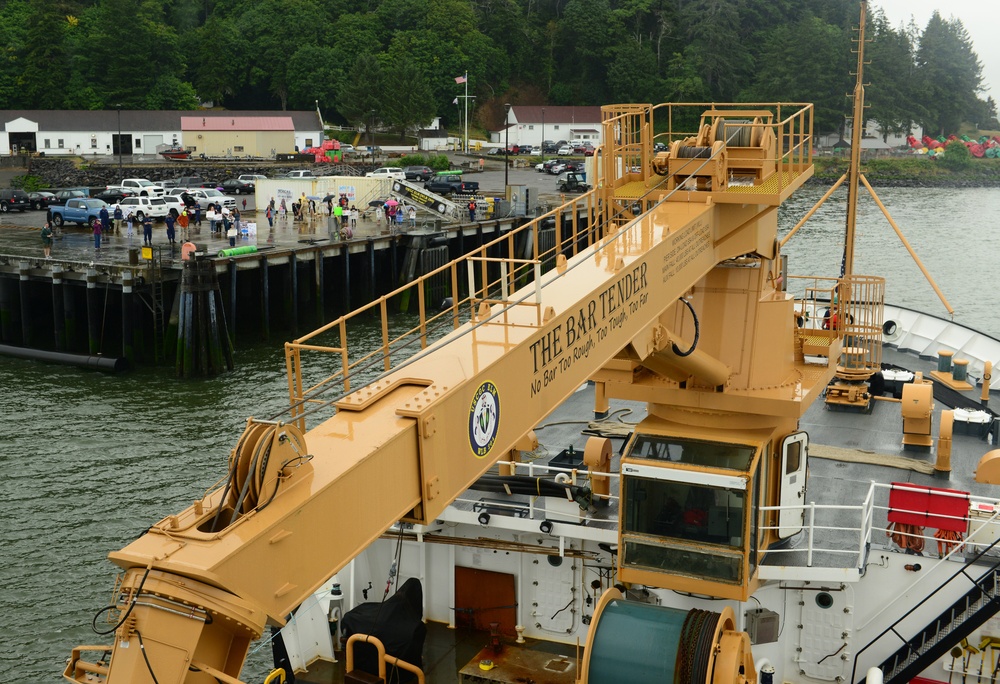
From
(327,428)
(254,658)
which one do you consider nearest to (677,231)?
(327,428)

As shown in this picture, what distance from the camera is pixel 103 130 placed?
10100 cm

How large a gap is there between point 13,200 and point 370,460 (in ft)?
207

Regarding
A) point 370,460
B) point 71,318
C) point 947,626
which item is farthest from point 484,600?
point 71,318

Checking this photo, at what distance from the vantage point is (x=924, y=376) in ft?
80.7

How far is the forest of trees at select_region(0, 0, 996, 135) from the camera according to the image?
362 feet

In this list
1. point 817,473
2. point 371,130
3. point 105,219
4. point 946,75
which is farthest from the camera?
point 946,75

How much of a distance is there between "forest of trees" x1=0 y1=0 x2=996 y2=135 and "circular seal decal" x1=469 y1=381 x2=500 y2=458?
10552 centimetres

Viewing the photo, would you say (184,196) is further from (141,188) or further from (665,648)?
(665,648)

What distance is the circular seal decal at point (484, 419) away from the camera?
316 inches

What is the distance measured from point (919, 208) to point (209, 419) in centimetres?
7405

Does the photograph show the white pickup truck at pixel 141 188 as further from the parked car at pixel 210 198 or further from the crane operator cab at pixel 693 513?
the crane operator cab at pixel 693 513

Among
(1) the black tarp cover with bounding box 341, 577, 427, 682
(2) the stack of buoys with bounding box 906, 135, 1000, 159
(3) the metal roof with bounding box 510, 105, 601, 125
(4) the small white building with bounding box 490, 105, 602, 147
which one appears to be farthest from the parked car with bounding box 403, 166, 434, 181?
(2) the stack of buoys with bounding box 906, 135, 1000, 159

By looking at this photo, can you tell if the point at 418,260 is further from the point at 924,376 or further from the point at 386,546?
the point at 386,546

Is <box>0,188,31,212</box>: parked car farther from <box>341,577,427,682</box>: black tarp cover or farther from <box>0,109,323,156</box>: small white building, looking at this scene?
<box>341,577,427,682</box>: black tarp cover
